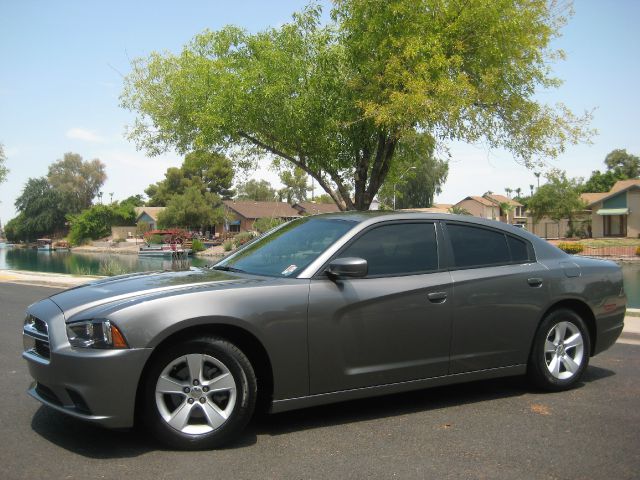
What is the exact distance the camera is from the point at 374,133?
17078mm

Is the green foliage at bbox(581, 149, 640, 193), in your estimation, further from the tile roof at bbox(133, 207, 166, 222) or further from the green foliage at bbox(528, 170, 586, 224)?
the tile roof at bbox(133, 207, 166, 222)

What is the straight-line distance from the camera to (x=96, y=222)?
89.4 meters

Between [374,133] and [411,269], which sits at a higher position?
[374,133]

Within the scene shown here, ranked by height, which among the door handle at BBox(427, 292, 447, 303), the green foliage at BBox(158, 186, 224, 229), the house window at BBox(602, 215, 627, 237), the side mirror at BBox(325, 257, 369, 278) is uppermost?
the green foliage at BBox(158, 186, 224, 229)

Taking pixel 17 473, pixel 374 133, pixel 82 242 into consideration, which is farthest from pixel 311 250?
pixel 82 242

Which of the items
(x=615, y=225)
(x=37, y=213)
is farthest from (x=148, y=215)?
(x=615, y=225)

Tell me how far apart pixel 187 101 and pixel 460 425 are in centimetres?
1439

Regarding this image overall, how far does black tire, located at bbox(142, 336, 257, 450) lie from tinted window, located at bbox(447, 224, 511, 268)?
6.94 ft

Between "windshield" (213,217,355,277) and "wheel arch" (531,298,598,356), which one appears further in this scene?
"wheel arch" (531,298,598,356)

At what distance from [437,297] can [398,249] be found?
49cm

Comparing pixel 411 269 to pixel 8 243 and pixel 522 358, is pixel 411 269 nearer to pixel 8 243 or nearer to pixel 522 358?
pixel 522 358

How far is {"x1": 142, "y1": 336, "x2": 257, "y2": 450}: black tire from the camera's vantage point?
156 inches

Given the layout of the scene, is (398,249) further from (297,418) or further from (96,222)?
(96,222)

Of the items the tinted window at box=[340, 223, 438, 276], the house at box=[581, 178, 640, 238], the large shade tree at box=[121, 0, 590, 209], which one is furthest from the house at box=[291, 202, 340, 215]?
the tinted window at box=[340, 223, 438, 276]
